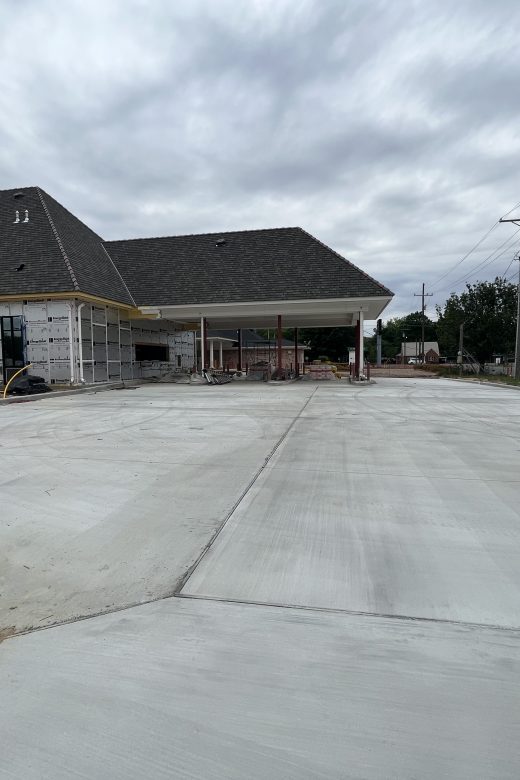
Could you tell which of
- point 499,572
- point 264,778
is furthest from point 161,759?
point 499,572

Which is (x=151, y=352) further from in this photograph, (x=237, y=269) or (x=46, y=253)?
(x=46, y=253)

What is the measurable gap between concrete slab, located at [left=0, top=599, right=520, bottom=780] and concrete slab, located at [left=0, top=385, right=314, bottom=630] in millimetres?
410

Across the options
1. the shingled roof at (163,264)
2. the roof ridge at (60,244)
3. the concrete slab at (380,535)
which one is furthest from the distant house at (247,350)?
the concrete slab at (380,535)

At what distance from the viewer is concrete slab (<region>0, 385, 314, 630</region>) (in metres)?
3.03

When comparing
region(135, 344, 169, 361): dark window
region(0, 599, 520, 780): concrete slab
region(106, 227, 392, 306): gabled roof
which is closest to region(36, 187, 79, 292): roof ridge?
region(106, 227, 392, 306): gabled roof

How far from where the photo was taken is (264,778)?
1735 millimetres

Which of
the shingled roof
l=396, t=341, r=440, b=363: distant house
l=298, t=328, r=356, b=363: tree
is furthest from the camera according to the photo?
l=396, t=341, r=440, b=363: distant house

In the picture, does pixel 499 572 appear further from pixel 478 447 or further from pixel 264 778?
pixel 478 447

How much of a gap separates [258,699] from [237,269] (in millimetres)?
23119

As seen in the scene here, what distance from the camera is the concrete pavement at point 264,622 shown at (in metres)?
1.87

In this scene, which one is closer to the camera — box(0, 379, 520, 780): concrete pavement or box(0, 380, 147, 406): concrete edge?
box(0, 379, 520, 780): concrete pavement

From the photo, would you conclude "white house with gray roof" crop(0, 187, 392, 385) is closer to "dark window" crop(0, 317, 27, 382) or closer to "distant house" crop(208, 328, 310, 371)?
"dark window" crop(0, 317, 27, 382)

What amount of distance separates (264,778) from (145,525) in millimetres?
2481

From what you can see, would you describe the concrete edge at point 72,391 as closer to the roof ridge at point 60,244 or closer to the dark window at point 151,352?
the dark window at point 151,352
